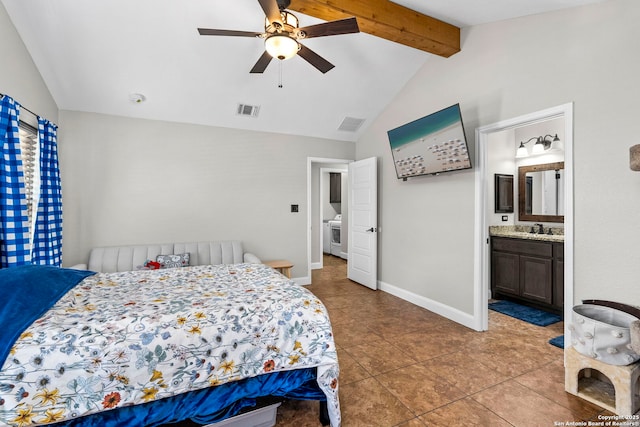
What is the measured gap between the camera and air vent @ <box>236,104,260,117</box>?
4111 millimetres

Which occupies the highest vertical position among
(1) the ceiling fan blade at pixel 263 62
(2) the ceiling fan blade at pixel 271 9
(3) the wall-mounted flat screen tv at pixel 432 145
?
(2) the ceiling fan blade at pixel 271 9

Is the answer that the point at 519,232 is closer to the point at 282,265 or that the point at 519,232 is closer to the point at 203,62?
the point at 282,265

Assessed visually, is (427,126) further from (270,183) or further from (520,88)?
(270,183)

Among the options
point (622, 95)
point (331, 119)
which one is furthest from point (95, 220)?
point (622, 95)

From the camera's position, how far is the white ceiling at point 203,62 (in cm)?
270

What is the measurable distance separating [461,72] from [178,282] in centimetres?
357

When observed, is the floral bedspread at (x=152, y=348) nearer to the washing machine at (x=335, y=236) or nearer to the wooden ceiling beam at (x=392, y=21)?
the wooden ceiling beam at (x=392, y=21)

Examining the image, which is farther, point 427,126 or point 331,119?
point 331,119

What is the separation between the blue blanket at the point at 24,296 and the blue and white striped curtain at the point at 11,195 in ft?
2.02

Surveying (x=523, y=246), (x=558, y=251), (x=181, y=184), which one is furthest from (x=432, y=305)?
(x=181, y=184)

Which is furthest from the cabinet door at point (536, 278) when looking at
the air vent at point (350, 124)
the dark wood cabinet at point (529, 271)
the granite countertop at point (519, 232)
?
the air vent at point (350, 124)

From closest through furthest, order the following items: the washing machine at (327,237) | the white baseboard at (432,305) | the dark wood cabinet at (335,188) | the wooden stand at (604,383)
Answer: the wooden stand at (604,383)
the white baseboard at (432,305)
the washing machine at (327,237)
the dark wood cabinet at (335,188)

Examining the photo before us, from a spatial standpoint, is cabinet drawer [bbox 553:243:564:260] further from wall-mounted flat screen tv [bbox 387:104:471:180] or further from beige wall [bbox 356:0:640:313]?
wall-mounted flat screen tv [bbox 387:104:471:180]

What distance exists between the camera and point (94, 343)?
1462 mm
